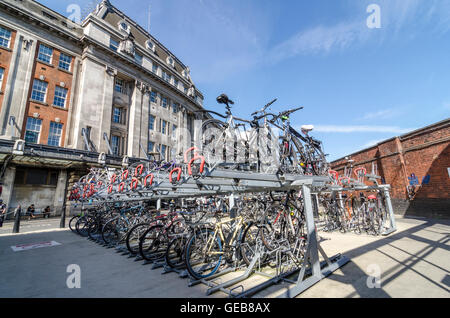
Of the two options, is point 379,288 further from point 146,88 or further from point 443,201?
point 146,88

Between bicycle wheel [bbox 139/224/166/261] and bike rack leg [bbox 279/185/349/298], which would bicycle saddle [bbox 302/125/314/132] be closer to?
bike rack leg [bbox 279/185/349/298]

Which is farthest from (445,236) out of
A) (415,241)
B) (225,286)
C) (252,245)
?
(225,286)

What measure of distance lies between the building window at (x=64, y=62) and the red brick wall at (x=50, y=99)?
11.2 inches

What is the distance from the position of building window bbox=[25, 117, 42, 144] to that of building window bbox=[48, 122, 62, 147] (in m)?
0.77

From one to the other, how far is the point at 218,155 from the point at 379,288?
143 inches

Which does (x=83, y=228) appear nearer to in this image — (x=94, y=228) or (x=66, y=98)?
(x=94, y=228)

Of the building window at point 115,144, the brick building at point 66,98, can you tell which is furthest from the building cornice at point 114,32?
the building window at point 115,144

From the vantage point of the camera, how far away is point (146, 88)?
25.0m

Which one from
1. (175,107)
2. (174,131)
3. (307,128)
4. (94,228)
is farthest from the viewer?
(175,107)

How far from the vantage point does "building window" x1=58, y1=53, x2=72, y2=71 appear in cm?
1895

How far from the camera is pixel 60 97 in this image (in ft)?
60.1

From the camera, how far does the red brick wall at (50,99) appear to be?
55.1 feet

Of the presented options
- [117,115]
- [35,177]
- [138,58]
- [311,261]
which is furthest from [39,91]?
[311,261]

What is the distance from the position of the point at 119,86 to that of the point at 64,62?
5179 millimetres
